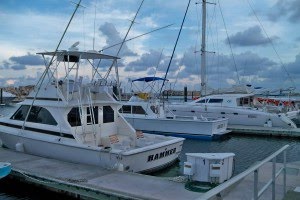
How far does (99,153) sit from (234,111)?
17.5m

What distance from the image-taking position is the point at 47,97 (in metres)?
13.5

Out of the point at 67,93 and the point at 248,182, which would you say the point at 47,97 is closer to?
the point at 67,93

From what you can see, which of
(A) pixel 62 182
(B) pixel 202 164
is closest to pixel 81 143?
(A) pixel 62 182

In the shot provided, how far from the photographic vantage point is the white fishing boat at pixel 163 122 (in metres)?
22.4

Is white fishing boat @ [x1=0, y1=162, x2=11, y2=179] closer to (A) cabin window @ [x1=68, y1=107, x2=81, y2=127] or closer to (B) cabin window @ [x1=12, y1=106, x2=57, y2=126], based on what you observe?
(B) cabin window @ [x1=12, y1=106, x2=57, y2=126]

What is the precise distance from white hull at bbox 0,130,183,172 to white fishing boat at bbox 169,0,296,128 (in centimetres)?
1367

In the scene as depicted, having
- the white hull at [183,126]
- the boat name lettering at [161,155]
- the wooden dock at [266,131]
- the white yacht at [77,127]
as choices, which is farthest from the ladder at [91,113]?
the wooden dock at [266,131]

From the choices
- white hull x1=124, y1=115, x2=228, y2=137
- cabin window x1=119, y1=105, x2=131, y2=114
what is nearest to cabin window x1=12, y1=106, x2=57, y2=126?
white hull x1=124, y1=115, x2=228, y2=137

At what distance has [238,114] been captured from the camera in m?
26.9

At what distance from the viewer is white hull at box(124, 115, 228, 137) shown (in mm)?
22266

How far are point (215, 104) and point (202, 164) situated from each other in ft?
60.2

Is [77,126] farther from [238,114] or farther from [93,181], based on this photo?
[238,114]

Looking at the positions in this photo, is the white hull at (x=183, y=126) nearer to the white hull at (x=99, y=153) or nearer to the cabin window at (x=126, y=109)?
the cabin window at (x=126, y=109)

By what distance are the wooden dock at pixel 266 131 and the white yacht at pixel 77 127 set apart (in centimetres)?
1213
